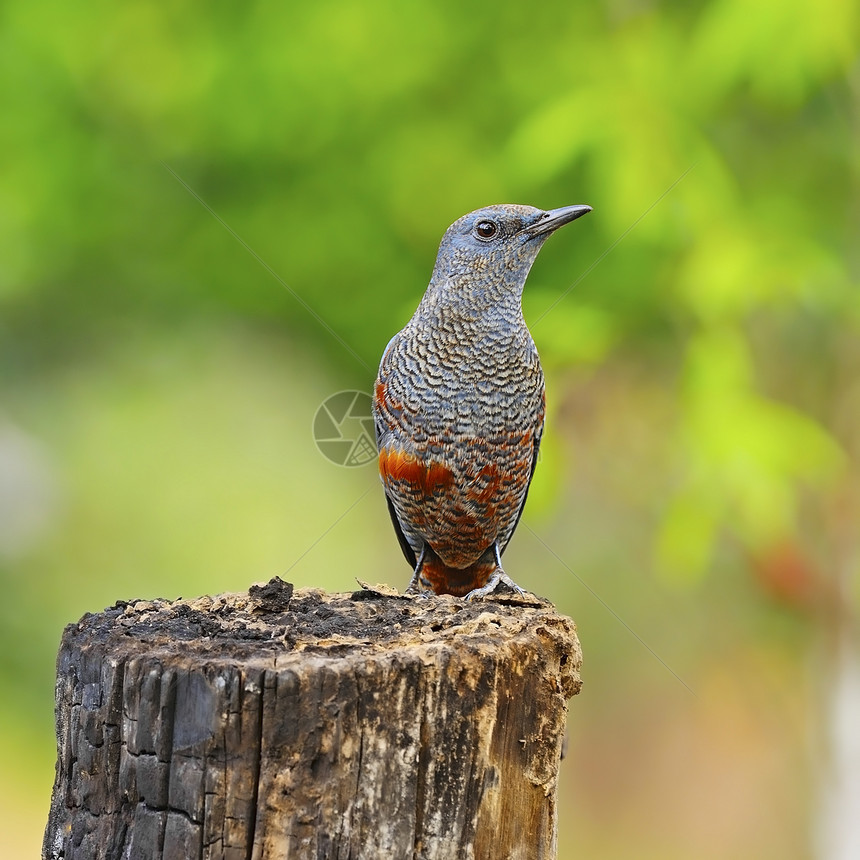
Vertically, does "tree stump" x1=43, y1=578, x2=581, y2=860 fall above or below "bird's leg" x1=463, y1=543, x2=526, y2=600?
below

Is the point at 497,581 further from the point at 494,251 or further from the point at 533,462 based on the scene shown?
the point at 494,251

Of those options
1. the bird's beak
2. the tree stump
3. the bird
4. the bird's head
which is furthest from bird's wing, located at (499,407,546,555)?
the tree stump

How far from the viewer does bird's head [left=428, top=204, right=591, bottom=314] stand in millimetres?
3740

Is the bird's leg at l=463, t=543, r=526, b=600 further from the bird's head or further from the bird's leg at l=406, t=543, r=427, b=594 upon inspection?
the bird's head

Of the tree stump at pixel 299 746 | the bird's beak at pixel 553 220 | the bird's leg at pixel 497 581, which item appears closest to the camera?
the tree stump at pixel 299 746

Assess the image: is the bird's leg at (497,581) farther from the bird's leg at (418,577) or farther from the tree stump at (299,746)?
the tree stump at (299,746)

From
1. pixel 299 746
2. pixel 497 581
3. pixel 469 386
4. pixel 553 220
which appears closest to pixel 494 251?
pixel 553 220

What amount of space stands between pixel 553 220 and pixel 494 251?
242 millimetres

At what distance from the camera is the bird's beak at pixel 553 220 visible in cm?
365

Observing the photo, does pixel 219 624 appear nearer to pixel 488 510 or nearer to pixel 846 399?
pixel 488 510

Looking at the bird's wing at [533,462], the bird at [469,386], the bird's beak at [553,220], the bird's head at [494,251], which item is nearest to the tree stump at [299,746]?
the bird at [469,386]

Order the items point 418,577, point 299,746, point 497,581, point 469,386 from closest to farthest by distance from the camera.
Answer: point 299,746 → point 469,386 → point 497,581 → point 418,577

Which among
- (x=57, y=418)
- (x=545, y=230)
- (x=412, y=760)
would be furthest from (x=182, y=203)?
(x=412, y=760)

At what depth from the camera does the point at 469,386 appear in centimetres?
369
